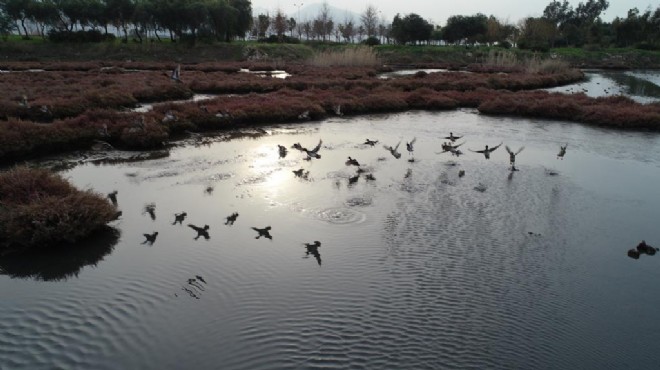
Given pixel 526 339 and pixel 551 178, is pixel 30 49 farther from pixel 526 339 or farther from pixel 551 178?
pixel 526 339

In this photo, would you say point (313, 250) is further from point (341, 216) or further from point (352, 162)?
point (352, 162)

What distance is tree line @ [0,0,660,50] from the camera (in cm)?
7550

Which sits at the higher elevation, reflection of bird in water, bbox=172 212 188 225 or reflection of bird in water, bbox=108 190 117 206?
reflection of bird in water, bbox=108 190 117 206

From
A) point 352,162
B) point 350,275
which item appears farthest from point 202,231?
point 352,162

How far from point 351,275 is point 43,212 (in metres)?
6.70

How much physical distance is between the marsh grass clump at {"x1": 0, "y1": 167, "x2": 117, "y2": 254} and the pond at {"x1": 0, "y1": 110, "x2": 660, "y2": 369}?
0.66 meters

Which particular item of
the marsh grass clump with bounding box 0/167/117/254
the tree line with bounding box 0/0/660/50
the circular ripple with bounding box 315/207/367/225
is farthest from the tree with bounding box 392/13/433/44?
the marsh grass clump with bounding box 0/167/117/254

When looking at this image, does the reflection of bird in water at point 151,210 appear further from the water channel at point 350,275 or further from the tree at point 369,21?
the tree at point 369,21

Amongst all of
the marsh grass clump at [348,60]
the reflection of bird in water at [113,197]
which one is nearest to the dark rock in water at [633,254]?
the reflection of bird in water at [113,197]

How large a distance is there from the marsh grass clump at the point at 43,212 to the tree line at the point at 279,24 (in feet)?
231

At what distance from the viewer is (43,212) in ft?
33.6

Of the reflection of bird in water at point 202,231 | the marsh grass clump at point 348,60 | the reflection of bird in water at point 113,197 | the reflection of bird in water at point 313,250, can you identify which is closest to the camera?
the reflection of bird in water at point 313,250

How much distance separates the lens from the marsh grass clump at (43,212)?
10.1 m

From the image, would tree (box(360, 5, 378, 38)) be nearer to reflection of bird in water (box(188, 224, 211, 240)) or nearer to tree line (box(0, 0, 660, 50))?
tree line (box(0, 0, 660, 50))
